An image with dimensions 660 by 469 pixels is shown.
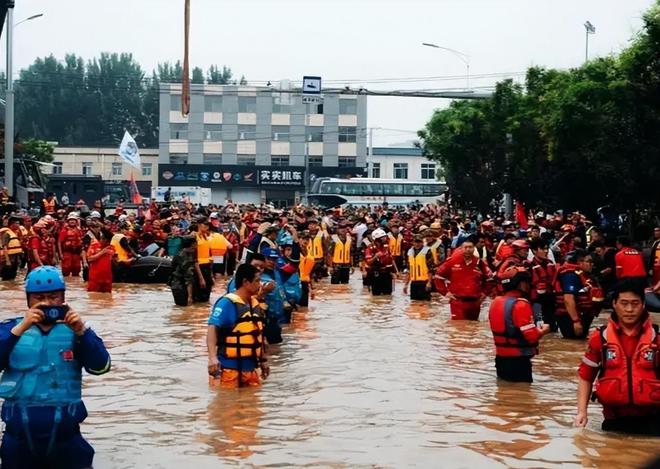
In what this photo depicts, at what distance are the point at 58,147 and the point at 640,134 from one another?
91720mm

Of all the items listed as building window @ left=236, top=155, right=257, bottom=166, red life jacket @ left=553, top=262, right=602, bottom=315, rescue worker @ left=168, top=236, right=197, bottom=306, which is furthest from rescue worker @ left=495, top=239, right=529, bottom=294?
building window @ left=236, top=155, right=257, bottom=166

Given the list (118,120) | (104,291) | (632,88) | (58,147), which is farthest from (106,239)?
(118,120)

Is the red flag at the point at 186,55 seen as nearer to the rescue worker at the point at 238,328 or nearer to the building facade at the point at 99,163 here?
the rescue worker at the point at 238,328

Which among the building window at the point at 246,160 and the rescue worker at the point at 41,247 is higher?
the building window at the point at 246,160

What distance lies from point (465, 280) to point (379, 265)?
700cm

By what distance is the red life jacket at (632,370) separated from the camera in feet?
28.3

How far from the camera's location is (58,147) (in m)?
115

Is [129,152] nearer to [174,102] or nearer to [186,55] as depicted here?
[186,55]

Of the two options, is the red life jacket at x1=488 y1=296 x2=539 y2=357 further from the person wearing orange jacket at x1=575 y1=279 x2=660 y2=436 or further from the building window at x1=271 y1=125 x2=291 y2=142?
the building window at x1=271 y1=125 x2=291 y2=142

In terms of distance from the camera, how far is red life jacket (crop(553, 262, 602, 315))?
625 inches

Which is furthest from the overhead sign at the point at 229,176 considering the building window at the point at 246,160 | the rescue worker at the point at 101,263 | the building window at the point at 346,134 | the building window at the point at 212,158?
the rescue worker at the point at 101,263

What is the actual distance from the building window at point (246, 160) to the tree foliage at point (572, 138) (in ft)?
171

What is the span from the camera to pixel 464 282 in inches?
731

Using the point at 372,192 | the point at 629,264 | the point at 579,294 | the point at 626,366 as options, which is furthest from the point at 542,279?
the point at 372,192
